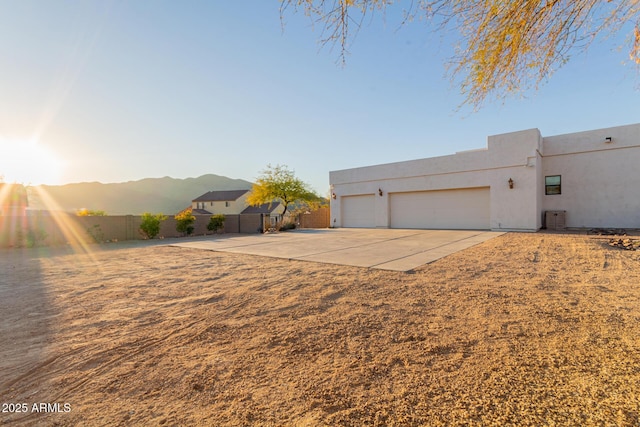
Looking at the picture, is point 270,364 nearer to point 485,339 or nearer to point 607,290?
point 485,339

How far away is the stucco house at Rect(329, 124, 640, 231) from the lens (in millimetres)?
12469

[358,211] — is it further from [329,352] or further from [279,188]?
[329,352]

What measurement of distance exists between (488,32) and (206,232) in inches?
682

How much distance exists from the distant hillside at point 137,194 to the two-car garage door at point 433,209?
3453cm

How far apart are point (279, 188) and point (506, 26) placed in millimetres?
18882

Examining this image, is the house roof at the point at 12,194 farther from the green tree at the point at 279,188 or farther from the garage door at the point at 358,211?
the garage door at the point at 358,211

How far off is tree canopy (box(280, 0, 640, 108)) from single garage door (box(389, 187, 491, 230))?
11408 millimetres

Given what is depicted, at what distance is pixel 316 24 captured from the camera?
10.3 feet

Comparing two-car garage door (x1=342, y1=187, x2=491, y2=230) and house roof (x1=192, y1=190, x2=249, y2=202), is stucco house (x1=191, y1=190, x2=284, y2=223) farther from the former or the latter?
two-car garage door (x1=342, y1=187, x2=491, y2=230)

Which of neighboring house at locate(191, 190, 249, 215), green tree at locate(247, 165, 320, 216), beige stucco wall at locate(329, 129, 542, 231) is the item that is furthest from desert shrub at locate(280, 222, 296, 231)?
neighboring house at locate(191, 190, 249, 215)

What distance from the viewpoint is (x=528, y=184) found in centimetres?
1246

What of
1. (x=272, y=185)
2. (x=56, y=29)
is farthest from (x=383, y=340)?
(x=272, y=185)

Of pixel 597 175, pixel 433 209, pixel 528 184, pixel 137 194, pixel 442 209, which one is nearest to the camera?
pixel 528 184

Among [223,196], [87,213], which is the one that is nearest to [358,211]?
[87,213]
